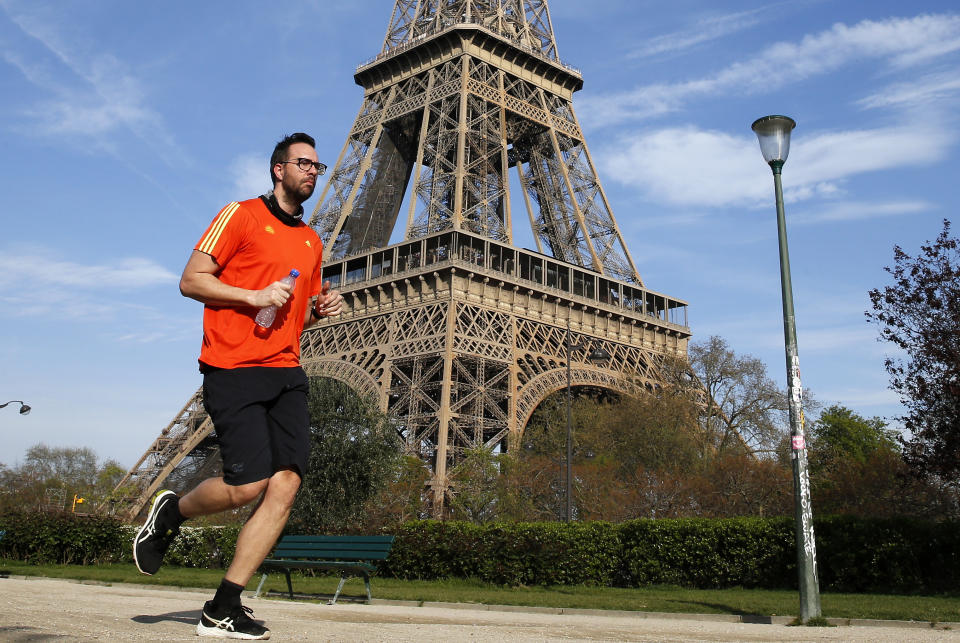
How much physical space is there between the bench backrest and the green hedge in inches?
183

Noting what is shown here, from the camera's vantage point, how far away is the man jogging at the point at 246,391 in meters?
4.61

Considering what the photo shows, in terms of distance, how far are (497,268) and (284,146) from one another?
1380 inches

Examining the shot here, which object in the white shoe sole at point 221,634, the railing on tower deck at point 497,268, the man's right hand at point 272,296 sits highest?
the railing on tower deck at point 497,268

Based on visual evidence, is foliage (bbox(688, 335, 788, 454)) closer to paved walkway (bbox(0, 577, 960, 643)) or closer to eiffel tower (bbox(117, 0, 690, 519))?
eiffel tower (bbox(117, 0, 690, 519))

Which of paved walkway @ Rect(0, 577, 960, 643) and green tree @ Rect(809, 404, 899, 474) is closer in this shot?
paved walkway @ Rect(0, 577, 960, 643)

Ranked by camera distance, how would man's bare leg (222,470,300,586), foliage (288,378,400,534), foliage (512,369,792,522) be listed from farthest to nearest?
1. foliage (512,369,792,522)
2. foliage (288,378,400,534)
3. man's bare leg (222,470,300,586)

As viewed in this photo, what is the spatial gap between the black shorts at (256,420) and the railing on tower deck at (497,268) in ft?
105

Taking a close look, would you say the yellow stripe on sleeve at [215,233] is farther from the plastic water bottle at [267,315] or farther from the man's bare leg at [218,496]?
the man's bare leg at [218,496]

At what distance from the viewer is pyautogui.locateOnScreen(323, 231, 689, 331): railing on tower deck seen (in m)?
38.4

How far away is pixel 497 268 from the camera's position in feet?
132

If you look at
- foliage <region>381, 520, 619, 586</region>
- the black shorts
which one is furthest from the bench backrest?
the black shorts

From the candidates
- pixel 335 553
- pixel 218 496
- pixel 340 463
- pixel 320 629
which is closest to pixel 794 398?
pixel 335 553

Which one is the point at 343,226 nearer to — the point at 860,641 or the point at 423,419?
the point at 423,419

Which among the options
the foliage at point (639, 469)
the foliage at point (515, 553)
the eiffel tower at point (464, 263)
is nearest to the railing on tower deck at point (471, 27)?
the eiffel tower at point (464, 263)
